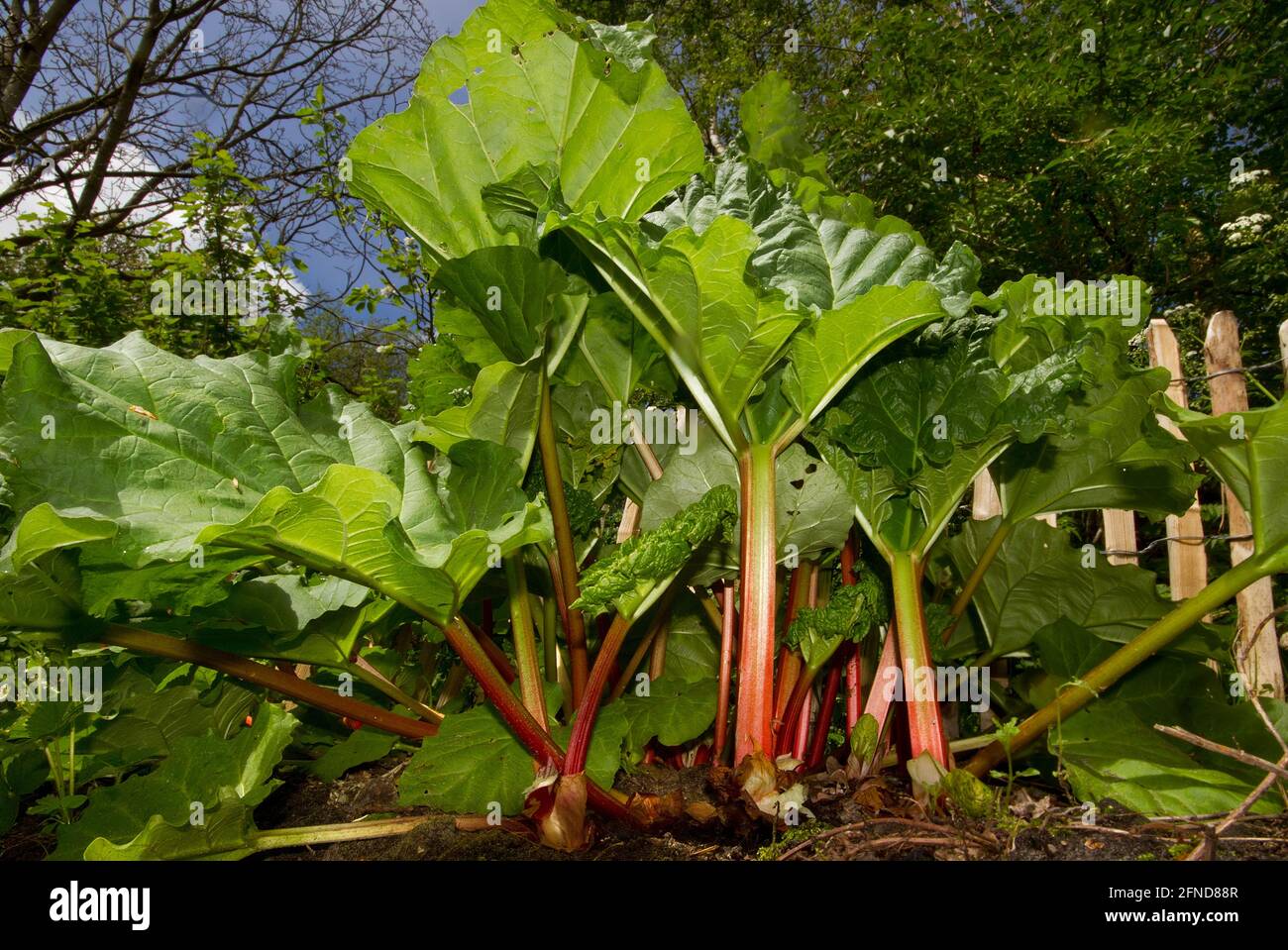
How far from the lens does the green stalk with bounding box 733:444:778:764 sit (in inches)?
38.8

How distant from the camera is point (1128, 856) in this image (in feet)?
2.61

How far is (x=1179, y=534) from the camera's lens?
2990 mm

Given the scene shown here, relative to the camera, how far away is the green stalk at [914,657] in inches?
39.4

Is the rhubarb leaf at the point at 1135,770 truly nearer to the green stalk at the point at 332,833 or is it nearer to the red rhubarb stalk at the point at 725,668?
the red rhubarb stalk at the point at 725,668

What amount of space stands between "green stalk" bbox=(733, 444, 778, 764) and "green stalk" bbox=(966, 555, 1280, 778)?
30 cm

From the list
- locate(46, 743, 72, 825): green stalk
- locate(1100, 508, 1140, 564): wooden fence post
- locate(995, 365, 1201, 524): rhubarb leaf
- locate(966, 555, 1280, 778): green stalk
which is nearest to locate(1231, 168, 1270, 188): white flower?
locate(1100, 508, 1140, 564): wooden fence post

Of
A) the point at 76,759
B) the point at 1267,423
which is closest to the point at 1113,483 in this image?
the point at 1267,423

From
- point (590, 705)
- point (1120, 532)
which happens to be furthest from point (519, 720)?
point (1120, 532)

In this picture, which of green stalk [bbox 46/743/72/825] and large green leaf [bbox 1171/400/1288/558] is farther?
green stalk [bbox 46/743/72/825]

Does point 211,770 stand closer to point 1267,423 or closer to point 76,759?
point 76,759

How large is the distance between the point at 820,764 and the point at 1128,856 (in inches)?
17.3

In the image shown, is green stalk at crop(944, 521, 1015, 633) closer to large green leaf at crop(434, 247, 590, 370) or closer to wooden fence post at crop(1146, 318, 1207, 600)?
large green leaf at crop(434, 247, 590, 370)

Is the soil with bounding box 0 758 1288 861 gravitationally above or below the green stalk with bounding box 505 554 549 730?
below

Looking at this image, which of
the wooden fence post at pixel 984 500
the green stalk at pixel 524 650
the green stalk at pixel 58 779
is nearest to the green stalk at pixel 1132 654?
the green stalk at pixel 524 650
